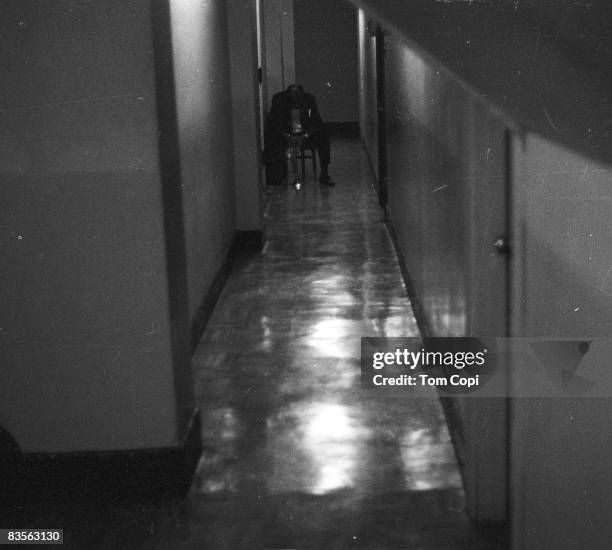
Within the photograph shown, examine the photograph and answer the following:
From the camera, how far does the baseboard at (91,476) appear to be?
341 centimetres

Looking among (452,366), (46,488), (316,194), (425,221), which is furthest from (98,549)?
(316,194)

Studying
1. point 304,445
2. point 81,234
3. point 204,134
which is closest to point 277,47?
point 204,134

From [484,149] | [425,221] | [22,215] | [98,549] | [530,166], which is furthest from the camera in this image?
[425,221]

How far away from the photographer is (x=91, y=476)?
3.41m

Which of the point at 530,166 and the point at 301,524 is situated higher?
the point at 530,166

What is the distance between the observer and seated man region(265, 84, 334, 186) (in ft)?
34.2

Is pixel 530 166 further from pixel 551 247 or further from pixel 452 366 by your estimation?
pixel 452 366

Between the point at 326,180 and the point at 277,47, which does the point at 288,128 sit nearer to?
the point at 326,180

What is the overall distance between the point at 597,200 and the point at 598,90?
0.25 m

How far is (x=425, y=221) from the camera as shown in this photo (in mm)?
4938

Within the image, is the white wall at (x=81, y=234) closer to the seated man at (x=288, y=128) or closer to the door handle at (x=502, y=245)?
the door handle at (x=502, y=245)

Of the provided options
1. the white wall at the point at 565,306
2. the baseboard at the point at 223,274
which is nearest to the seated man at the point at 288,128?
the baseboard at the point at 223,274

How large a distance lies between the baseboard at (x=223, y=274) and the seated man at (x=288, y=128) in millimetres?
2976

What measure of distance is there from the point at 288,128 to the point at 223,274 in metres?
4.48
